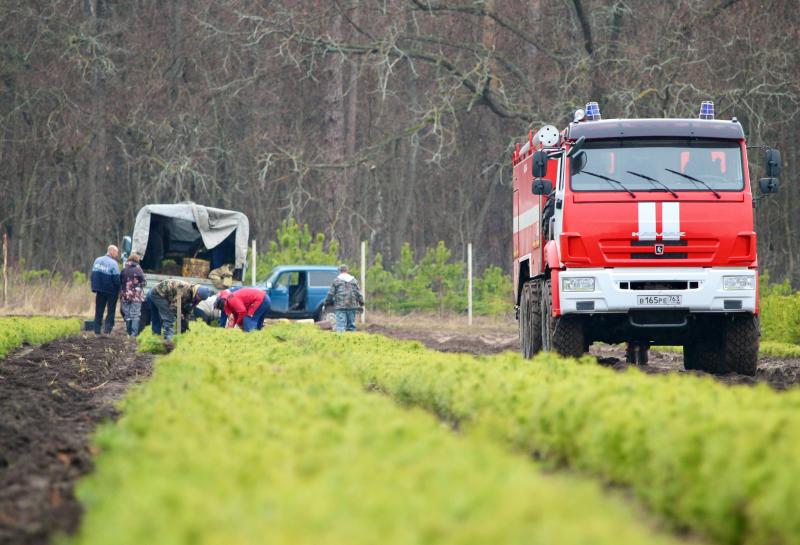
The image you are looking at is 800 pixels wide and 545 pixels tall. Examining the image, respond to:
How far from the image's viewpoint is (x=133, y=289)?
94.9 ft

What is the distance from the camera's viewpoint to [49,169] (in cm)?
4922

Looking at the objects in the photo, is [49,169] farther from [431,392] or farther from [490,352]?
[431,392]

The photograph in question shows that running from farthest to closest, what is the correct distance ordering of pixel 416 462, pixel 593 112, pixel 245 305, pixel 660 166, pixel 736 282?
1. pixel 245 305
2. pixel 593 112
3. pixel 660 166
4. pixel 736 282
5. pixel 416 462

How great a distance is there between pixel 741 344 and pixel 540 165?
3.47 meters

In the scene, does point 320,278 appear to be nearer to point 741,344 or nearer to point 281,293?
point 281,293

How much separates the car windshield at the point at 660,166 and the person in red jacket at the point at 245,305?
1023 cm

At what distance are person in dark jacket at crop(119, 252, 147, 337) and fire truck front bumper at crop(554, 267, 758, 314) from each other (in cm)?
1411

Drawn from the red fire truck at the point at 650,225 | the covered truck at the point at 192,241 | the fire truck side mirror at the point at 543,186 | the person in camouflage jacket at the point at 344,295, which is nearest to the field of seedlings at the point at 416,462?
the red fire truck at the point at 650,225

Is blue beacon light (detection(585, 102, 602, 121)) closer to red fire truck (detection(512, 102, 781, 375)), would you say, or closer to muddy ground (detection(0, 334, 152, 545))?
red fire truck (detection(512, 102, 781, 375))

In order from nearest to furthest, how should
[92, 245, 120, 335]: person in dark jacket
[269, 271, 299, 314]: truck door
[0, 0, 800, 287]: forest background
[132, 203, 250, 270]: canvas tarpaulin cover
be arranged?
1. [92, 245, 120, 335]: person in dark jacket
2. [132, 203, 250, 270]: canvas tarpaulin cover
3. [269, 271, 299, 314]: truck door
4. [0, 0, 800, 287]: forest background

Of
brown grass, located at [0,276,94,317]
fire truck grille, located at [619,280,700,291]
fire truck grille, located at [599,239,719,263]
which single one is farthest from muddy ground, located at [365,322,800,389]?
brown grass, located at [0,276,94,317]

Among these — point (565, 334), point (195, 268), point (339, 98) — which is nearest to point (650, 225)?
point (565, 334)

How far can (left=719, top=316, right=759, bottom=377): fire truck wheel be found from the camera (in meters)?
17.7

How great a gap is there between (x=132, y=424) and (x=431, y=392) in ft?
14.2
